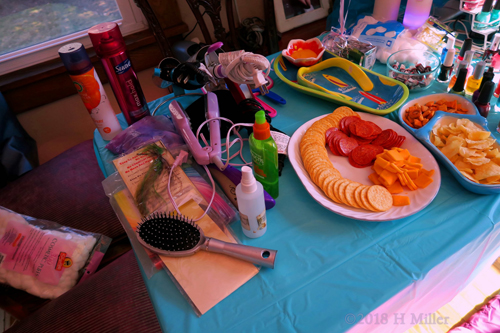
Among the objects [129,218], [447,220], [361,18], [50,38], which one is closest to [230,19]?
[361,18]

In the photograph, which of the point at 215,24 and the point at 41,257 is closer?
the point at 41,257

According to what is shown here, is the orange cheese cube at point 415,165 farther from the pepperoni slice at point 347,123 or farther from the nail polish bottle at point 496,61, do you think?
the nail polish bottle at point 496,61

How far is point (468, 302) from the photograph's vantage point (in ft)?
3.89

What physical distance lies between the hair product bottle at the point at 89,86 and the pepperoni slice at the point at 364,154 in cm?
82

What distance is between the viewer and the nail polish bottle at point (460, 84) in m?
1.01

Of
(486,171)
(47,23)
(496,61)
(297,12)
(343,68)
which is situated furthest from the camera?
(297,12)

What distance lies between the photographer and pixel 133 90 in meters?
1.06

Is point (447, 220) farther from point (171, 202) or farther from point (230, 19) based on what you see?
point (230, 19)

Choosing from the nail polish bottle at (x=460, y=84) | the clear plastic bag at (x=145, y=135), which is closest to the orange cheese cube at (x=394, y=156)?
the nail polish bottle at (x=460, y=84)

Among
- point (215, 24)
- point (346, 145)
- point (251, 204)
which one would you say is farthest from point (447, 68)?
point (215, 24)

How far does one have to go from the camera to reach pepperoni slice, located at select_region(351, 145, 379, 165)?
85cm

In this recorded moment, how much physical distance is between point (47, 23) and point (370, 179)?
6.91 feet

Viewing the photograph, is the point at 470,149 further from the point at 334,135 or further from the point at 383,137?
the point at 334,135

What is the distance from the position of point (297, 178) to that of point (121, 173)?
49 cm
